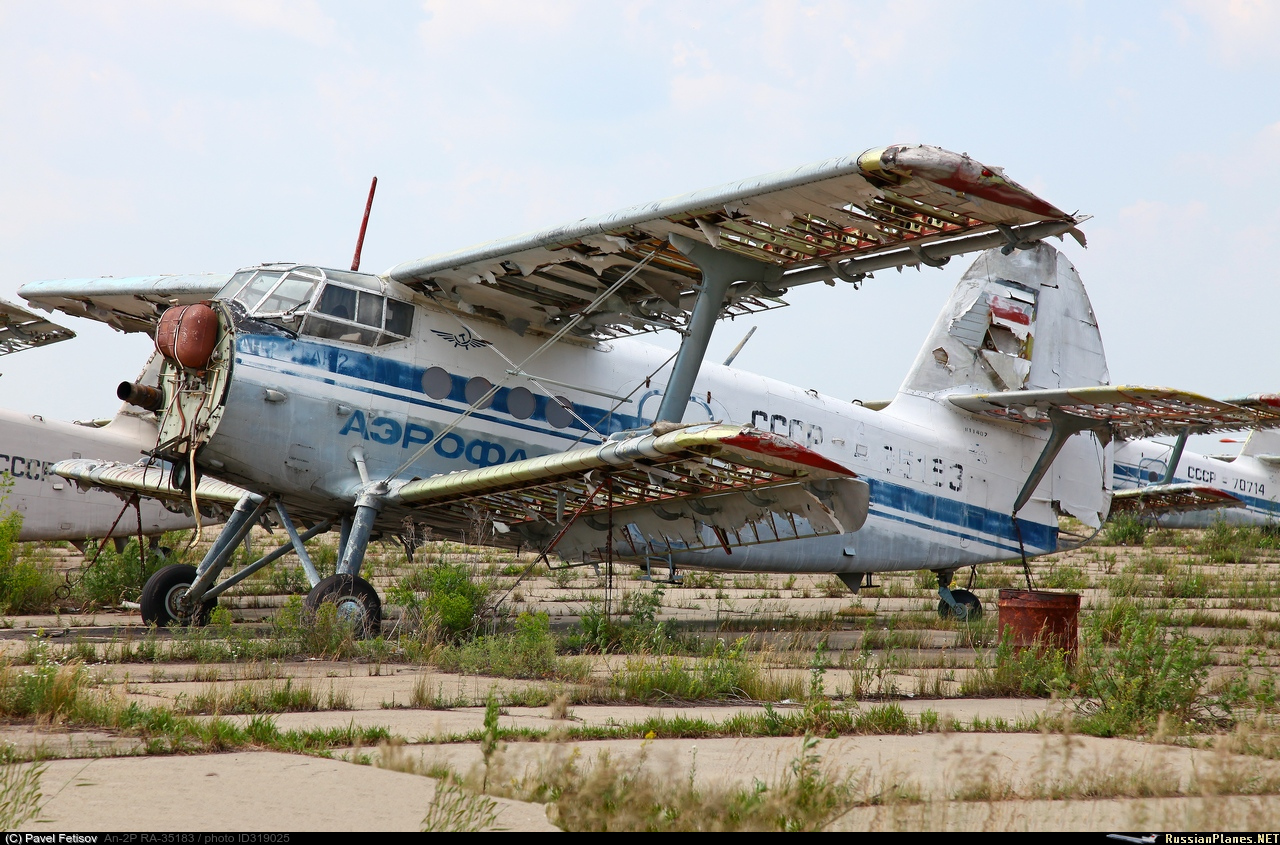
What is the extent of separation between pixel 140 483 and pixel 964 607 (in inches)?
400

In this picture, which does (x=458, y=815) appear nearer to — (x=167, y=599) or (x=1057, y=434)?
(x=167, y=599)

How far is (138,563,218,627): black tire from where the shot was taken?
10141 mm

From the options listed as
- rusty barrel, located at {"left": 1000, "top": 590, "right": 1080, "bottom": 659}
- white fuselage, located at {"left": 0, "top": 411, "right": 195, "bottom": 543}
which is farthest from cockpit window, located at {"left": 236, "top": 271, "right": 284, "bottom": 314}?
rusty barrel, located at {"left": 1000, "top": 590, "right": 1080, "bottom": 659}

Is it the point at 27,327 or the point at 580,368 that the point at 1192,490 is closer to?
the point at 580,368

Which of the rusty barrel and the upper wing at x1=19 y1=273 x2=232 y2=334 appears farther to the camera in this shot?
the upper wing at x1=19 y1=273 x2=232 y2=334

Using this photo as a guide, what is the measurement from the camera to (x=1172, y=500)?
1513cm

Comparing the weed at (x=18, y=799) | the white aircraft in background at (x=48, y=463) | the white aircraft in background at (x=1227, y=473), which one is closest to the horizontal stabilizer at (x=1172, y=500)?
the white aircraft in background at (x=1227, y=473)

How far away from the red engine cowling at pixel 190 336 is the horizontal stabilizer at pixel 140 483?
272 cm

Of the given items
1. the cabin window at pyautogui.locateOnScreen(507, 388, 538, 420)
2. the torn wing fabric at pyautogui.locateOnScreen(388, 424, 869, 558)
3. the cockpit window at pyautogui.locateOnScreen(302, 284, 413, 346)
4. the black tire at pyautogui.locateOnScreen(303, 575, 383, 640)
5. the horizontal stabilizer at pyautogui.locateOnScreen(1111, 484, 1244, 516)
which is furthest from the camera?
the horizontal stabilizer at pyautogui.locateOnScreen(1111, 484, 1244, 516)

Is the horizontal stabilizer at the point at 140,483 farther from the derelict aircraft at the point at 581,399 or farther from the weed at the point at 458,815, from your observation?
the weed at the point at 458,815

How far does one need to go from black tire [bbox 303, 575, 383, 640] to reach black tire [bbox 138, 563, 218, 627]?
2.38 metres

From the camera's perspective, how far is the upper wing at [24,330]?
13961 millimetres

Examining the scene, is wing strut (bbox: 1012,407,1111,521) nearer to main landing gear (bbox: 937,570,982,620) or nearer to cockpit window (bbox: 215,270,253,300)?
main landing gear (bbox: 937,570,982,620)

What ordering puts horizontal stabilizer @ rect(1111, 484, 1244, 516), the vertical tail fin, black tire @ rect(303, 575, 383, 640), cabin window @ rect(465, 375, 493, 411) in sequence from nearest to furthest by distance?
1. black tire @ rect(303, 575, 383, 640)
2. cabin window @ rect(465, 375, 493, 411)
3. the vertical tail fin
4. horizontal stabilizer @ rect(1111, 484, 1244, 516)
